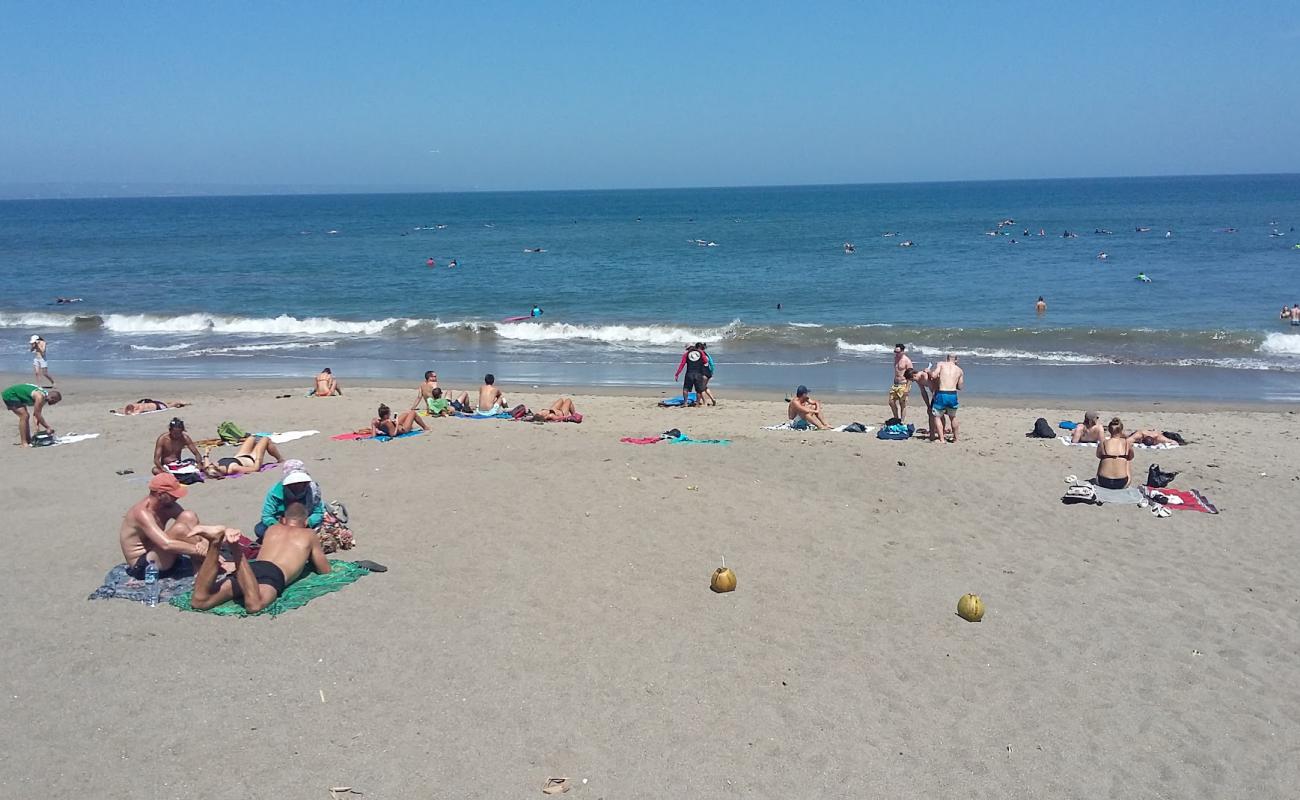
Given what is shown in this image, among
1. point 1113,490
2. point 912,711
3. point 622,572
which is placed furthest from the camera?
point 1113,490

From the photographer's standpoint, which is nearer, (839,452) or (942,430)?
(839,452)

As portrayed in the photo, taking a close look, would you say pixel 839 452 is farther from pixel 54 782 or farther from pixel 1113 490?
pixel 54 782

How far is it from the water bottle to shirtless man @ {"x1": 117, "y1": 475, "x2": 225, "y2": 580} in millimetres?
37

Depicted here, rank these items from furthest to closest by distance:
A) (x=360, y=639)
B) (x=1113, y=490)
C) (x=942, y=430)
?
(x=942, y=430), (x=1113, y=490), (x=360, y=639)

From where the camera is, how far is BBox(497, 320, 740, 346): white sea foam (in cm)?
2859

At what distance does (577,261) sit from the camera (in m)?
52.6

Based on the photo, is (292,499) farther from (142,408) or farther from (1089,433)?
Answer: (1089,433)

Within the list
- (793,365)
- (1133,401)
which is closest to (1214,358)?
(1133,401)

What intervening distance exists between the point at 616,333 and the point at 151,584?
22.4m

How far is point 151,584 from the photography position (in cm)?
784

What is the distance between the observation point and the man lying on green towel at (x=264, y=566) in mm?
7428

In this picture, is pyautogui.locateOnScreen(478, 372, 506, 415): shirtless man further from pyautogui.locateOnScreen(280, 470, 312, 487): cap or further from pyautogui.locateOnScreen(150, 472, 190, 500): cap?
pyautogui.locateOnScreen(150, 472, 190, 500): cap

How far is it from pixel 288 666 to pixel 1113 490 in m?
9.09

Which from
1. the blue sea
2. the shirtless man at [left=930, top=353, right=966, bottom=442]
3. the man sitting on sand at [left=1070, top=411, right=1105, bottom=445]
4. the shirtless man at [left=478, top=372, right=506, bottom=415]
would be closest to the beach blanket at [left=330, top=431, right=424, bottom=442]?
the shirtless man at [left=478, top=372, right=506, bottom=415]
